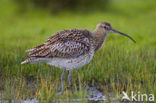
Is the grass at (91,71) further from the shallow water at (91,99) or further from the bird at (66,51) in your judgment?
the bird at (66,51)

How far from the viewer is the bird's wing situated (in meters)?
7.27

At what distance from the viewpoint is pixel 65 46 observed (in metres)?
7.38

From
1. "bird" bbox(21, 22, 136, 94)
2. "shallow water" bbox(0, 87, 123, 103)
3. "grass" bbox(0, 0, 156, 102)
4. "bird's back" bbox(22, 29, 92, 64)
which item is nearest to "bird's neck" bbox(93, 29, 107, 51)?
"bird" bbox(21, 22, 136, 94)

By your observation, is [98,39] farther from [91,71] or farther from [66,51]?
[66,51]

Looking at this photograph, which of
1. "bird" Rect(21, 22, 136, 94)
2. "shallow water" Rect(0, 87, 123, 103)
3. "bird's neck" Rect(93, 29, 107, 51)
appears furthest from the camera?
"bird's neck" Rect(93, 29, 107, 51)

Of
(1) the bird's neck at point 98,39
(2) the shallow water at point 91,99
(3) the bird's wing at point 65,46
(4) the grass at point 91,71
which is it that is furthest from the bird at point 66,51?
(2) the shallow water at point 91,99

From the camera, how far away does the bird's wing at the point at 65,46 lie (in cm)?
727

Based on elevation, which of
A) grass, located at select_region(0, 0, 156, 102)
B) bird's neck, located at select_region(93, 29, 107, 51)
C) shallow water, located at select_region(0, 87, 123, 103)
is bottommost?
shallow water, located at select_region(0, 87, 123, 103)

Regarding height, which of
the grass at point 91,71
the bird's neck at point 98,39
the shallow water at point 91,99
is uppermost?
the bird's neck at point 98,39

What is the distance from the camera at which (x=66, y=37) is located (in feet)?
24.4

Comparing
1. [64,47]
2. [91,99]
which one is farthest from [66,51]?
[91,99]

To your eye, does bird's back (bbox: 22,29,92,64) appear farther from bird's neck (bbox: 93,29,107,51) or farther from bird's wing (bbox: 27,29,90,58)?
bird's neck (bbox: 93,29,107,51)

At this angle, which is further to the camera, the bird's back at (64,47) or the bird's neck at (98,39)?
the bird's neck at (98,39)

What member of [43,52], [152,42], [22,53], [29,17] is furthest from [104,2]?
[43,52]
